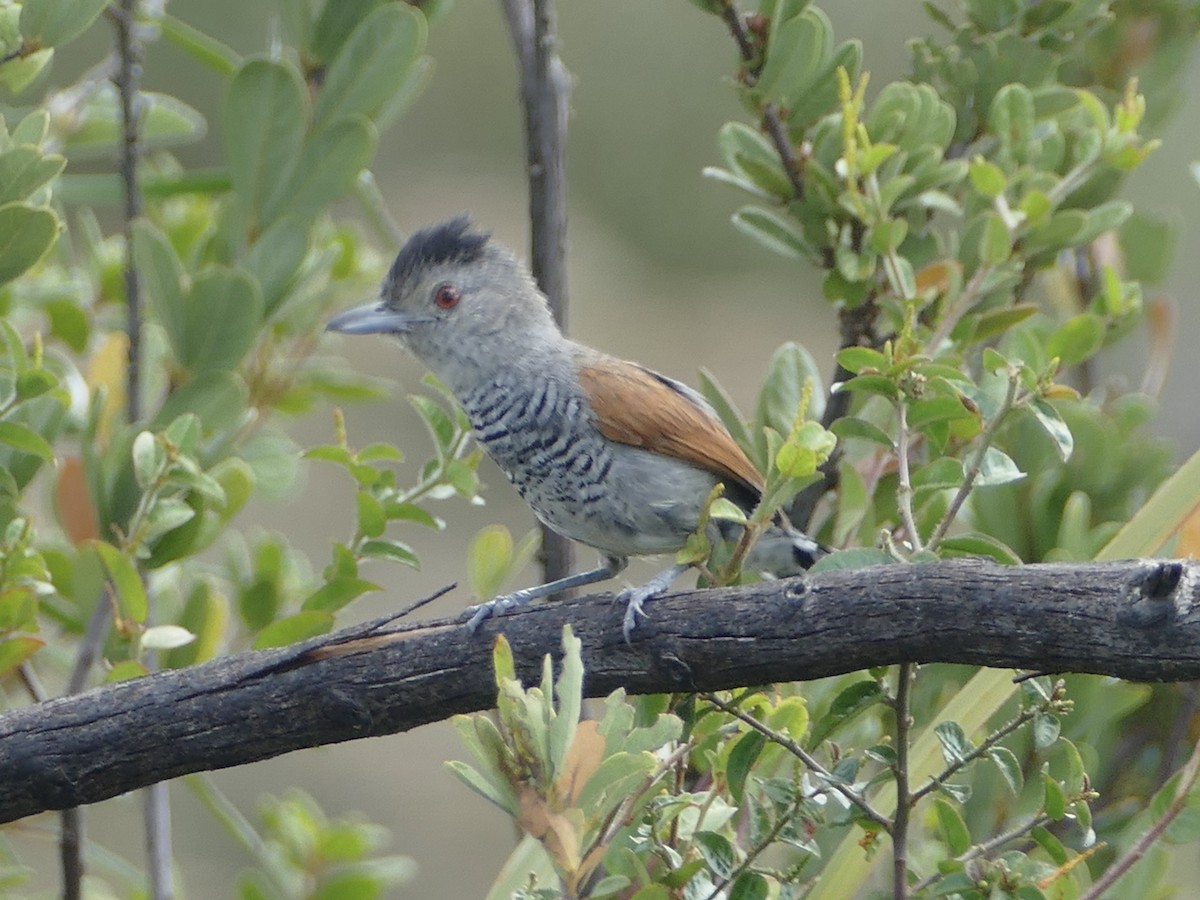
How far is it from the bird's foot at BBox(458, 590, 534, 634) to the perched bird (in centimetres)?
3

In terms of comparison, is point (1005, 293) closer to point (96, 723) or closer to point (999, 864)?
point (999, 864)

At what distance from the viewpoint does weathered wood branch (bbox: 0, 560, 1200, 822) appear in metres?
1.87

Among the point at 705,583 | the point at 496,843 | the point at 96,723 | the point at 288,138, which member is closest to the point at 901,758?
the point at 705,583

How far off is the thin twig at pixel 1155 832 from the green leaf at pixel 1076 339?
0.87 m

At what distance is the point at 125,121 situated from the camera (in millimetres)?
2686

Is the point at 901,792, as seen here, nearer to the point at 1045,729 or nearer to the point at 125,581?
the point at 1045,729

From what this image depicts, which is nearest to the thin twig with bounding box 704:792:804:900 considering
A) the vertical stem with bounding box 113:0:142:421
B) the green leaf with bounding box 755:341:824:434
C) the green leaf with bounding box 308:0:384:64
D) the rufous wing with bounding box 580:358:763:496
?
the green leaf with bounding box 755:341:824:434

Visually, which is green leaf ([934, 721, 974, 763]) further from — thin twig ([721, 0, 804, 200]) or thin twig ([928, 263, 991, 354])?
thin twig ([721, 0, 804, 200])

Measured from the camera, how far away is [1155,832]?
6.62ft

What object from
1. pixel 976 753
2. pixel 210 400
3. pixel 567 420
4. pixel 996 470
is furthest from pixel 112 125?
pixel 976 753

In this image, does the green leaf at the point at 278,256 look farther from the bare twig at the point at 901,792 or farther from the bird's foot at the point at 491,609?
the bare twig at the point at 901,792

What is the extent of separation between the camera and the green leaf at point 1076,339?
2.63 m

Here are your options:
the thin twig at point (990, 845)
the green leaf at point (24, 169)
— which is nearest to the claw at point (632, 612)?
the thin twig at point (990, 845)

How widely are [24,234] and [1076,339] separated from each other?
6.16 feet
